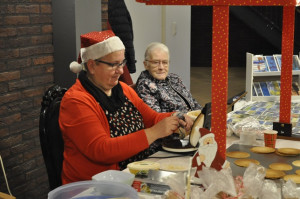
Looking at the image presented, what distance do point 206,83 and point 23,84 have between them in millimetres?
6694

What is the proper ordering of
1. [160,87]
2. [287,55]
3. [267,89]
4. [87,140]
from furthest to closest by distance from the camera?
[267,89], [160,87], [287,55], [87,140]

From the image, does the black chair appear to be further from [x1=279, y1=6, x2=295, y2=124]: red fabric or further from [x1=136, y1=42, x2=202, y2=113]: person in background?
[x1=279, y1=6, x2=295, y2=124]: red fabric

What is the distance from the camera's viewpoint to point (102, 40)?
238 centimetres

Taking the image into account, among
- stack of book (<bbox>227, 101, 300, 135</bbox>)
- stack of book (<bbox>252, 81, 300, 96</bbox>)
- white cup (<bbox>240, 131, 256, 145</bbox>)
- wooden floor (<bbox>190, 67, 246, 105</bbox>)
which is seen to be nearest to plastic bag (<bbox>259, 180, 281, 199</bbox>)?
white cup (<bbox>240, 131, 256, 145</bbox>)

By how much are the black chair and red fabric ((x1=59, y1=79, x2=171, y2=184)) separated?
3 centimetres

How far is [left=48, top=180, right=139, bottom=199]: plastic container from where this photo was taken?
125cm

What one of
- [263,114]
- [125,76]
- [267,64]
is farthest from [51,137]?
[267,64]

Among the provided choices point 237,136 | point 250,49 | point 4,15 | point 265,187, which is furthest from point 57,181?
point 250,49

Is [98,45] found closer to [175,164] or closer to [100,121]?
[100,121]

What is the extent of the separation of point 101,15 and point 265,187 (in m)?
3.25

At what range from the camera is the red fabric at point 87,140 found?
7.21ft

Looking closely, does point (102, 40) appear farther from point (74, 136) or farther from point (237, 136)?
point (237, 136)

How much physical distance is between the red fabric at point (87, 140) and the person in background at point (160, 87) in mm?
1080

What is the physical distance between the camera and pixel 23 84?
3.59 metres
